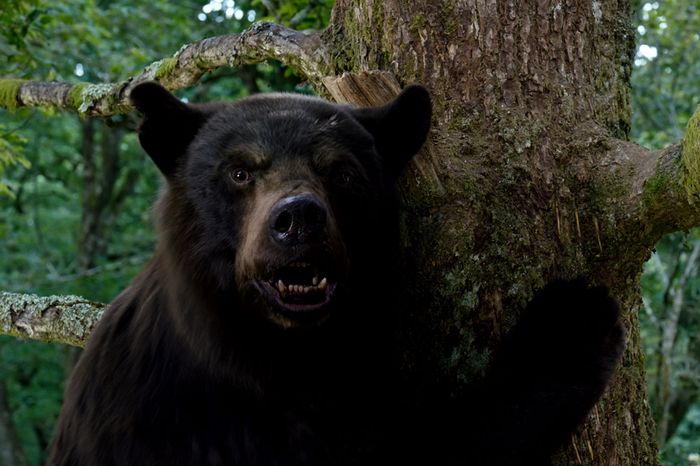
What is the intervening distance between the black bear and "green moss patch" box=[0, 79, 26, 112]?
2.21 metres

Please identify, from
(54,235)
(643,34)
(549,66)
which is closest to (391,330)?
(549,66)

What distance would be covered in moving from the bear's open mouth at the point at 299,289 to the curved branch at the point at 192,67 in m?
1.06

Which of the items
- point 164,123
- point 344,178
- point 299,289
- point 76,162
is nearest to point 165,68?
point 164,123

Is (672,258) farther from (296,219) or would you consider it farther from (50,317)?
(296,219)

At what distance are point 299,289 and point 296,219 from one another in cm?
31

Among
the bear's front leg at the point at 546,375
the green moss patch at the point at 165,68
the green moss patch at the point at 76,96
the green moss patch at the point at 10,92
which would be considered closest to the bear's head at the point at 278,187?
the bear's front leg at the point at 546,375

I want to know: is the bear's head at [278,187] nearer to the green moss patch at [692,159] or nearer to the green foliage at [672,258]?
the green moss patch at [692,159]

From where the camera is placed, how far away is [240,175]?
2990 mm

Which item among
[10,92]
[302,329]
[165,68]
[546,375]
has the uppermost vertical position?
[165,68]

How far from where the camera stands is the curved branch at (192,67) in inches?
141

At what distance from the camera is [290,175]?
2.90 meters

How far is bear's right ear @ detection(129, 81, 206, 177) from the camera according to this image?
306 centimetres

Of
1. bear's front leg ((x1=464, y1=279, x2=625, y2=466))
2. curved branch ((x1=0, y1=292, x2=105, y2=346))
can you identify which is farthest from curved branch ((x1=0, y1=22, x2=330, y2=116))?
bear's front leg ((x1=464, y1=279, x2=625, y2=466))

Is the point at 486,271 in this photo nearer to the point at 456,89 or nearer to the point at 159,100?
the point at 456,89
